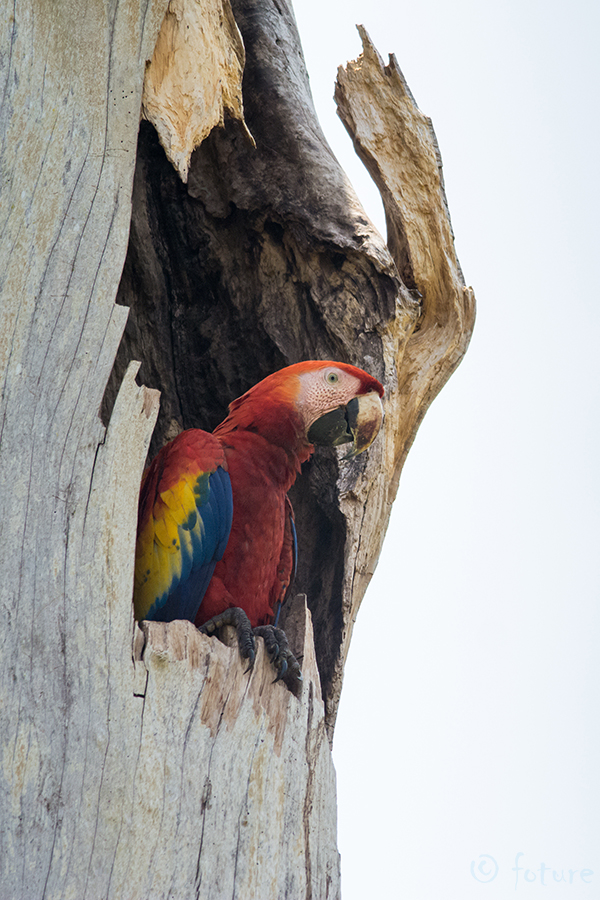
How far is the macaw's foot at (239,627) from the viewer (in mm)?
2078

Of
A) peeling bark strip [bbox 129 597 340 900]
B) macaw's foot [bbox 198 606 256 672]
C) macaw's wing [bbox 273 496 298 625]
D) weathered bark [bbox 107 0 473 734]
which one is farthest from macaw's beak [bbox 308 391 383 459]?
peeling bark strip [bbox 129 597 340 900]

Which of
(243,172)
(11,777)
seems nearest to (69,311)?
(11,777)

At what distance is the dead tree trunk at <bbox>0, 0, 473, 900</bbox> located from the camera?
1.62 meters

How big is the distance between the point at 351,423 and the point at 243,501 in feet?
1.59

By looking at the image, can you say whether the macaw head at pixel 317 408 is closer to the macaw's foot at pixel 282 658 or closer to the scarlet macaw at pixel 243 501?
the scarlet macaw at pixel 243 501

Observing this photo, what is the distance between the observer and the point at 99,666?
1.67m

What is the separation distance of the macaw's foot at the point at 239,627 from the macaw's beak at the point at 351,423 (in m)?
0.69

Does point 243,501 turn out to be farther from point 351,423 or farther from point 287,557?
point 351,423

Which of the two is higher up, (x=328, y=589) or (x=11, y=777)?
(x=328, y=589)

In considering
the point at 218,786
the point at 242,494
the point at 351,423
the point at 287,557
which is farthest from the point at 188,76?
the point at 218,786

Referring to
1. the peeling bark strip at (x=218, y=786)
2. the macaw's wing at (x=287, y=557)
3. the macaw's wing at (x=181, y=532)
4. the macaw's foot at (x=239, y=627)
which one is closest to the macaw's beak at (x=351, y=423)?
the macaw's wing at (x=287, y=557)

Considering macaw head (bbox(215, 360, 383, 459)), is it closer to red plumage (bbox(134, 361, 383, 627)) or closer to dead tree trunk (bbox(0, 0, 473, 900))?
red plumage (bbox(134, 361, 383, 627))

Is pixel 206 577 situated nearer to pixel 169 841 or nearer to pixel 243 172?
pixel 169 841

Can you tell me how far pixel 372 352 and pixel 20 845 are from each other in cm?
200
